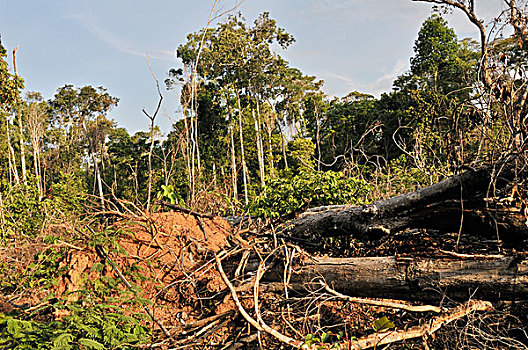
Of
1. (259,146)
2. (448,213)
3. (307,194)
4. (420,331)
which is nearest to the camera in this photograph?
(420,331)

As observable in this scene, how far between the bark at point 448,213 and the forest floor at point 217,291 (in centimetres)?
18

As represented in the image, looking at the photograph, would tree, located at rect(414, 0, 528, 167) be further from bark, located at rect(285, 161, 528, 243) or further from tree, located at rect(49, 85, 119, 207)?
tree, located at rect(49, 85, 119, 207)

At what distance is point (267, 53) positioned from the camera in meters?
21.7

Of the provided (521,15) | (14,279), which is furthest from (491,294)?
(14,279)

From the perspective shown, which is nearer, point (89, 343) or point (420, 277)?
point (89, 343)

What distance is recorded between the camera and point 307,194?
5887 millimetres

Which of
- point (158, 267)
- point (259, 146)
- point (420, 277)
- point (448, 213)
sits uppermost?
point (259, 146)

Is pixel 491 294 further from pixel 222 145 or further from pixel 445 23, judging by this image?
pixel 445 23

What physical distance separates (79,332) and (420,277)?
2769mm

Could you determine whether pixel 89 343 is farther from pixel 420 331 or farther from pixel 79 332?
pixel 420 331

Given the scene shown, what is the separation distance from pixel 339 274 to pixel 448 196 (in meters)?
1.31

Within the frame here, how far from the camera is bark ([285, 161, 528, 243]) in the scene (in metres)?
3.47

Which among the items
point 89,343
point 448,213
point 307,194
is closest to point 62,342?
point 89,343

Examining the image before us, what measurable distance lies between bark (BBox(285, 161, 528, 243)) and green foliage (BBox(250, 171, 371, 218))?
120cm
